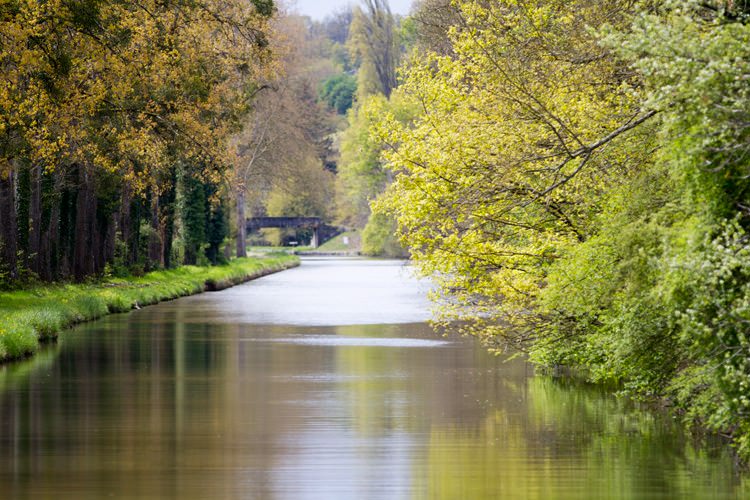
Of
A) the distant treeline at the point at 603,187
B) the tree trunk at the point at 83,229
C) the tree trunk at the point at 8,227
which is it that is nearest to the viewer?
the distant treeline at the point at 603,187

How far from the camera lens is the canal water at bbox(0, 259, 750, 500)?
13383 mm

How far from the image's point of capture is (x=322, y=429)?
57.5 feet

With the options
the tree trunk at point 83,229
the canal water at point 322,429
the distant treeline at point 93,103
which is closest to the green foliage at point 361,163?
the tree trunk at point 83,229

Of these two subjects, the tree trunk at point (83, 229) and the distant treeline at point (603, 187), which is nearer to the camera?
the distant treeline at point (603, 187)

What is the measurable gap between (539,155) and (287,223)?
10843cm

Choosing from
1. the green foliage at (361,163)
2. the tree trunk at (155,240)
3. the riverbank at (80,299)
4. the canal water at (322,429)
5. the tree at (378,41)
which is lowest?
the canal water at (322,429)

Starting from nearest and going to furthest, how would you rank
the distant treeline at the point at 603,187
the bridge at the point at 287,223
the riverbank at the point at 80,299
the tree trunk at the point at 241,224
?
the distant treeline at the point at 603,187, the riverbank at the point at 80,299, the tree trunk at the point at 241,224, the bridge at the point at 287,223

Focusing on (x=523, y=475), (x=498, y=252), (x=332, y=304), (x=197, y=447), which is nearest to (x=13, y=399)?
(x=197, y=447)

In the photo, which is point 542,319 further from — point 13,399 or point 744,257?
point 744,257

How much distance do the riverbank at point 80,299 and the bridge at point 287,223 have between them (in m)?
52.1

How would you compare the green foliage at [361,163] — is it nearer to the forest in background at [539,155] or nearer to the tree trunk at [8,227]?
the tree trunk at [8,227]

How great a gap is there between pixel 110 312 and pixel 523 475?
29110 mm

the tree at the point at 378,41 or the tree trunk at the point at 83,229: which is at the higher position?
the tree at the point at 378,41

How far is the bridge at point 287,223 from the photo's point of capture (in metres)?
121
